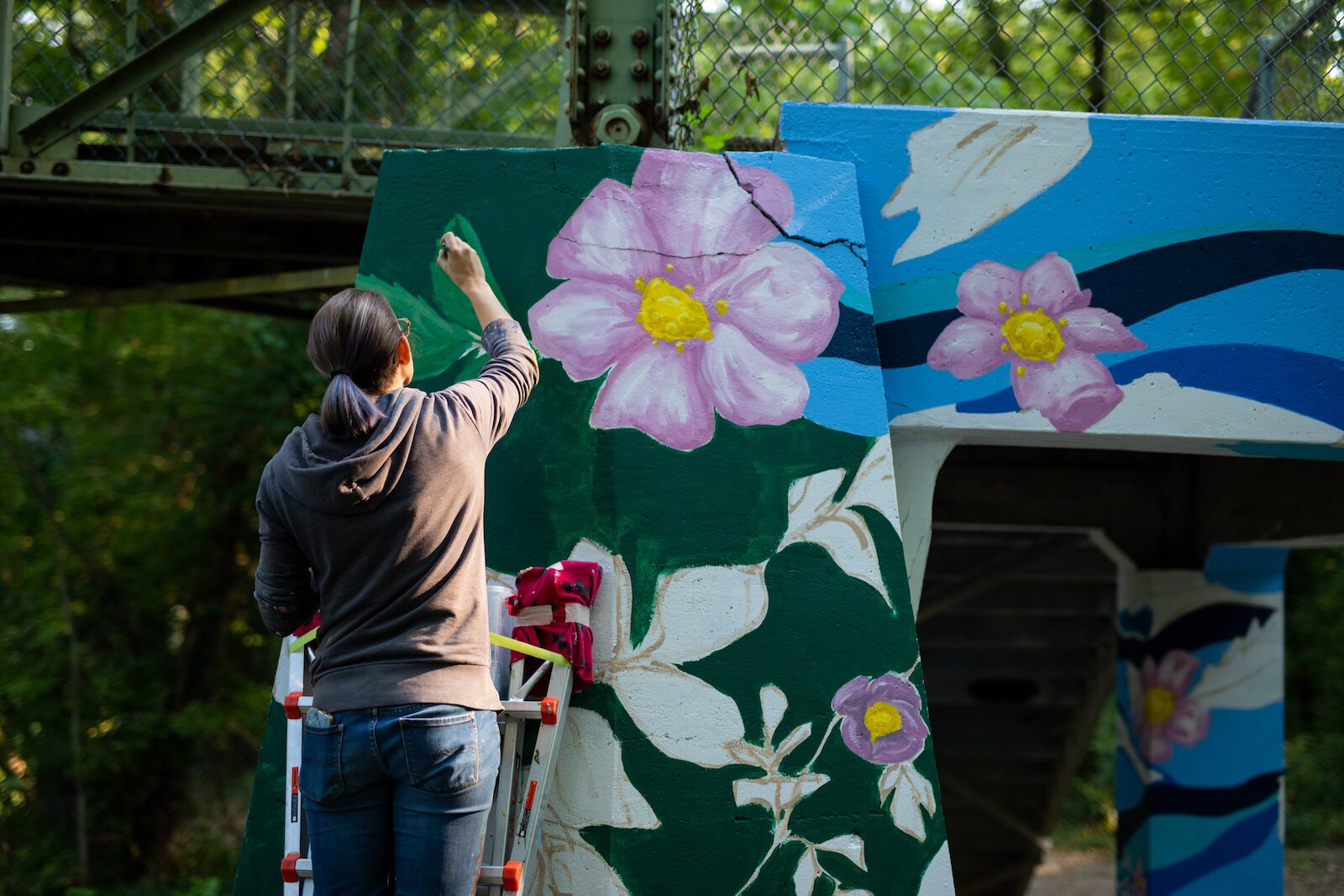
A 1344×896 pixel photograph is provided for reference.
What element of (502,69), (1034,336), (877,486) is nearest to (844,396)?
(877,486)

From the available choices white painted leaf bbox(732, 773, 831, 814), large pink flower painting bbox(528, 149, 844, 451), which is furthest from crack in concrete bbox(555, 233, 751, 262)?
white painted leaf bbox(732, 773, 831, 814)

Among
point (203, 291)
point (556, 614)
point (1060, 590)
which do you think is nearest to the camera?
point (556, 614)

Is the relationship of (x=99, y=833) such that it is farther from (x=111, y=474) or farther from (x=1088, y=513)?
(x=1088, y=513)

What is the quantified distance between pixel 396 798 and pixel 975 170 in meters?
2.50

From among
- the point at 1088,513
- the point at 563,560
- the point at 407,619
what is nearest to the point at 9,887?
the point at 563,560

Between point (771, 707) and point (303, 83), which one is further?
point (303, 83)

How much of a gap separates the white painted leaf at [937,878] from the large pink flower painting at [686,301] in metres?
1.29

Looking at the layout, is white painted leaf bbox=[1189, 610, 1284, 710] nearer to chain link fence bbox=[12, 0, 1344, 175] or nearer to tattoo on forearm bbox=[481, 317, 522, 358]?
chain link fence bbox=[12, 0, 1344, 175]

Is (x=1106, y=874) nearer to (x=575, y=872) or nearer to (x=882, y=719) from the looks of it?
(x=882, y=719)

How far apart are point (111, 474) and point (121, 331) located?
133cm

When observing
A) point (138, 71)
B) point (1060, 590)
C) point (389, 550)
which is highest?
point (138, 71)

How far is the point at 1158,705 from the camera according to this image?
6191 millimetres

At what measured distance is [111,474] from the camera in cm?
941

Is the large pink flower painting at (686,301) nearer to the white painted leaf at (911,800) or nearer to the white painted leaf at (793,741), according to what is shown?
the white painted leaf at (793,741)
